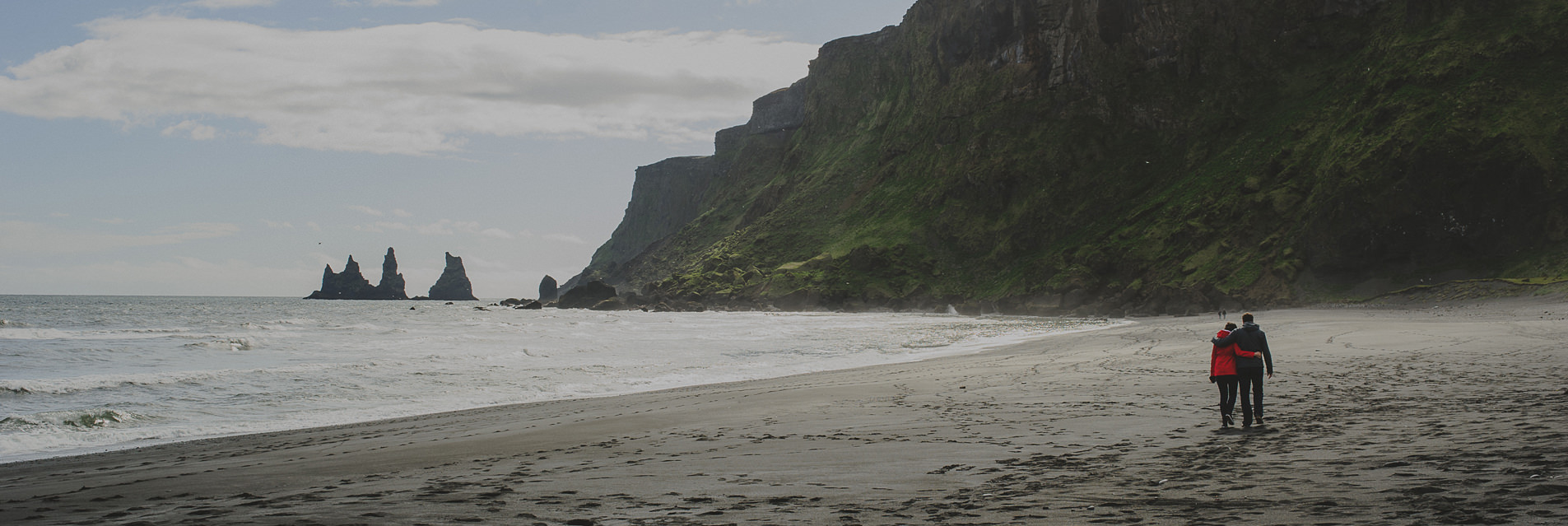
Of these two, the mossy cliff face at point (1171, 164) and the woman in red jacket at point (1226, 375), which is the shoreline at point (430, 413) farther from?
the mossy cliff face at point (1171, 164)

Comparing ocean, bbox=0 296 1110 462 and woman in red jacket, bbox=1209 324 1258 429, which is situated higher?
woman in red jacket, bbox=1209 324 1258 429

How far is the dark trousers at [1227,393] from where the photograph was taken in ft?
36.8

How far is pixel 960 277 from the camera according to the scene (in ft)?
324

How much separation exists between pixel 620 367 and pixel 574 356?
16.3 feet

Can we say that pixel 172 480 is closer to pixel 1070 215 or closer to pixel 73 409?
pixel 73 409

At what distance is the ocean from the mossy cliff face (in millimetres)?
28184

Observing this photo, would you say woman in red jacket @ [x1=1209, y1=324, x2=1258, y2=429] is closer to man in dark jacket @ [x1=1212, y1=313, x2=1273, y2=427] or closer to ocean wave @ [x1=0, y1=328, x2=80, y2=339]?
man in dark jacket @ [x1=1212, y1=313, x2=1273, y2=427]

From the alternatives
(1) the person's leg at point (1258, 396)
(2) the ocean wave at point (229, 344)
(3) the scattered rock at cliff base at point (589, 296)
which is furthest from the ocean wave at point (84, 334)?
(3) the scattered rock at cliff base at point (589, 296)

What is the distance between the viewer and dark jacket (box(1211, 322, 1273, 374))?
11.7m

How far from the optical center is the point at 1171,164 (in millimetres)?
89875

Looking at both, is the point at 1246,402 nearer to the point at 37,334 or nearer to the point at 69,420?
the point at 69,420

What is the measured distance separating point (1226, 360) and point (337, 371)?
24.4 metres

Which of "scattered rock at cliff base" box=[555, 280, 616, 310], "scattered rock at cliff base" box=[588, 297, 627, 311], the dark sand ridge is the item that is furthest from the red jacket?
"scattered rock at cliff base" box=[555, 280, 616, 310]

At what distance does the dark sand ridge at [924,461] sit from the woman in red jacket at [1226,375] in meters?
0.45
